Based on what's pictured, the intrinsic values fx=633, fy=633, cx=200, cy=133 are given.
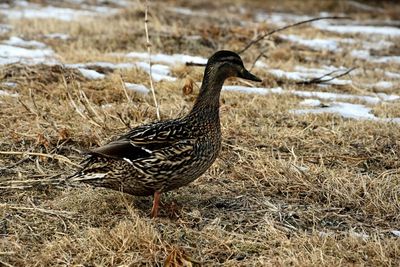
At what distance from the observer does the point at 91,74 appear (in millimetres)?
7734

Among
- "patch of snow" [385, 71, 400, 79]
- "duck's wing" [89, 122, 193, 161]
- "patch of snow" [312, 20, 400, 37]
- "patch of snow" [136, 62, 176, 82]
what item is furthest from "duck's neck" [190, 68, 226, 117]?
"patch of snow" [312, 20, 400, 37]

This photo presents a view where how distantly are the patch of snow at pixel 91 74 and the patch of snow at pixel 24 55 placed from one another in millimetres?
675

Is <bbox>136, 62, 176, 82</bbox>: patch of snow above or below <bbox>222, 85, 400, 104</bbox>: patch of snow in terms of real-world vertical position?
above

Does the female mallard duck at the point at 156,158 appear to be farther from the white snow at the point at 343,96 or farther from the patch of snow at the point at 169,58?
the patch of snow at the point at 169,58

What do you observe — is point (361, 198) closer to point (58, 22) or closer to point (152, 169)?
point (152, 169)

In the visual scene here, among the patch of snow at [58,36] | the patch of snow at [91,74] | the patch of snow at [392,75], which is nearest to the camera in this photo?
the patch of snow at [91,74]

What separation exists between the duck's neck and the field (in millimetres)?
628

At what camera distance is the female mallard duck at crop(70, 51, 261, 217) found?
13.1 feet

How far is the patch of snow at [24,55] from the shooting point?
8.09 meters

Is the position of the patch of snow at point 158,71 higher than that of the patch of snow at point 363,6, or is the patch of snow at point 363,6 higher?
the patch of snow at point 363,6

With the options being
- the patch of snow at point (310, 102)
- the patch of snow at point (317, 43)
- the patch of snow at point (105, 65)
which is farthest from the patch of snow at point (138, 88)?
the patch of snow at point (317, 43)

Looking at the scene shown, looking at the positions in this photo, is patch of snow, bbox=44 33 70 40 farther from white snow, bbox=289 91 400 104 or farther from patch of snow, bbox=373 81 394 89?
patch of snow, bbox=373 81 394 89

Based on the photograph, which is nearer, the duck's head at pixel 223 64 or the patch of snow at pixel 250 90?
the duck's head at pixel 223 64

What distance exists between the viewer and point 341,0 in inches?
744
